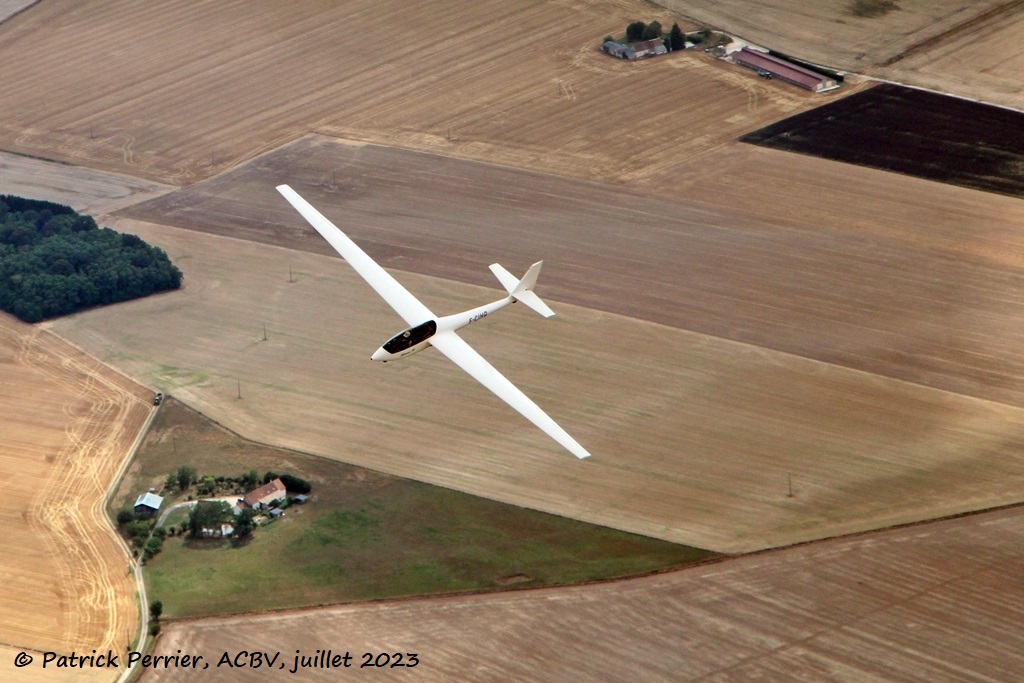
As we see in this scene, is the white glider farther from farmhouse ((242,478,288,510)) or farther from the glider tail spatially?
farmhouse ((242,478,288,510))

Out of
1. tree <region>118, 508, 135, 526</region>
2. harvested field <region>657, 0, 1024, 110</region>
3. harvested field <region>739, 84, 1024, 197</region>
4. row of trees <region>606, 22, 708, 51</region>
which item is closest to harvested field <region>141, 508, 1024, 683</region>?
tree <region>118, 508, 135, 526</region>

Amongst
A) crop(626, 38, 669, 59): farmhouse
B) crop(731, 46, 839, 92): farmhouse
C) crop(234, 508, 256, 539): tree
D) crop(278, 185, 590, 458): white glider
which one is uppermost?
crop(626, 38, 669, 59): farmhouse

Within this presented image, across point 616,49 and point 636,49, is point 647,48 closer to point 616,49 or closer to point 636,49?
point 636,49

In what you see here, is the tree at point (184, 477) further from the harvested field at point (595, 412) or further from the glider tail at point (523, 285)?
the glider tail at point (523, 285)

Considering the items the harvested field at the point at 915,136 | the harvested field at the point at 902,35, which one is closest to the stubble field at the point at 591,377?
the harvested field at the point at 915,136

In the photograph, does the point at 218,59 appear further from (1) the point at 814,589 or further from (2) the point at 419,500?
(1) the point at 814,589
